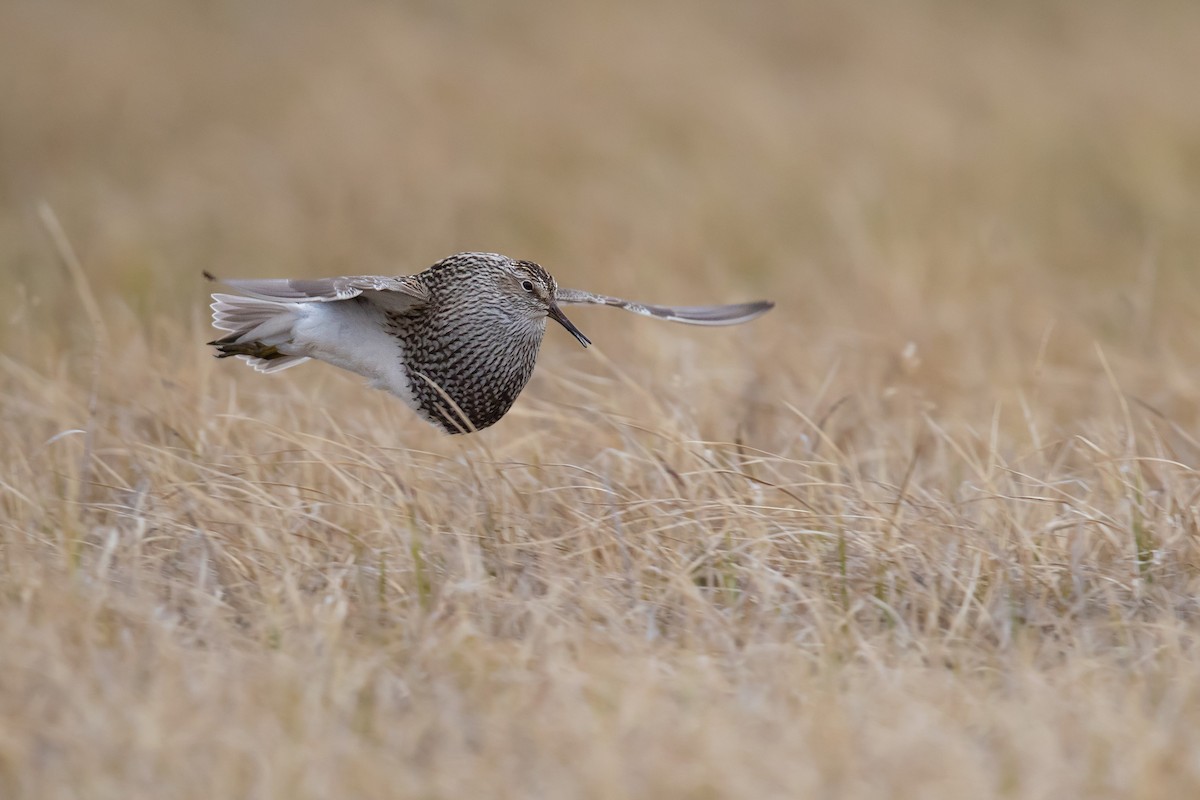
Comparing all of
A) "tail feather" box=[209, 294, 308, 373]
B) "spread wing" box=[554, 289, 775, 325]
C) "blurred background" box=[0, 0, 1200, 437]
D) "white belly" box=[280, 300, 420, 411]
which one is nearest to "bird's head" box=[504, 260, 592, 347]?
"spread wing" box=[554, 289, 775, 325]

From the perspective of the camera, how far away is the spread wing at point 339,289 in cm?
427

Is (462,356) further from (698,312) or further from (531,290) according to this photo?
(698,312)

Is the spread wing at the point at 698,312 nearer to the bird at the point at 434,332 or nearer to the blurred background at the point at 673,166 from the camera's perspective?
the bird at the point at 434,332

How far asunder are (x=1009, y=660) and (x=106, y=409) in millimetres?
3129

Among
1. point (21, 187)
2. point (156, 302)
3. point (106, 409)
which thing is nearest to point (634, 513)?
point (106, 409)

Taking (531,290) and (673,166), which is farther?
(673,166)

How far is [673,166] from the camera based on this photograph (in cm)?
1020

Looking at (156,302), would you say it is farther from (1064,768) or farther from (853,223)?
(1064,768)

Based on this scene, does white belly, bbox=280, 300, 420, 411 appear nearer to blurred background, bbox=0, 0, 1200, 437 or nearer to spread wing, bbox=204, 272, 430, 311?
spread wing, bbox=204, 272, 430, 311

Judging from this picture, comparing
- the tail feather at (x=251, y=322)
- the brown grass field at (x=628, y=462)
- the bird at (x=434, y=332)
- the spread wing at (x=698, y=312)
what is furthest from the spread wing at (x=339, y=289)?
the spread wing at (x=698, y=312)

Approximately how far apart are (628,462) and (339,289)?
991mm

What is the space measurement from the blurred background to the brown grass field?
0.14ft

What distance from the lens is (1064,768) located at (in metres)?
3.16

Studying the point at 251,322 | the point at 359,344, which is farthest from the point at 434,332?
the point at 251,322
